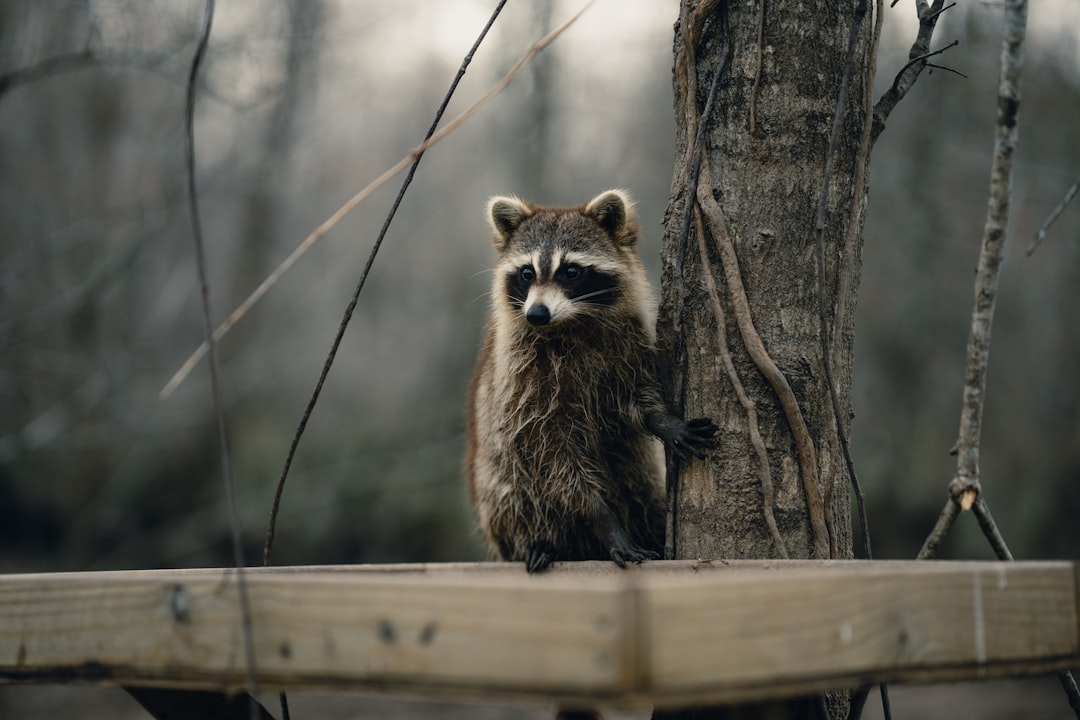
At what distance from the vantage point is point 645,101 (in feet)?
40.0

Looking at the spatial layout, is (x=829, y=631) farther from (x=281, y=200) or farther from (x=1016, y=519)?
(x=281, y=200)

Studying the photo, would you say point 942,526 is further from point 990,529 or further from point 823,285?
point 823,285

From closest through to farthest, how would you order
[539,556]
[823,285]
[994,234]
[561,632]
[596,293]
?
[561,632]
[994,234]
[823,285]
[539,556]
[596,293]

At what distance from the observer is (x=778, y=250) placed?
266 cm

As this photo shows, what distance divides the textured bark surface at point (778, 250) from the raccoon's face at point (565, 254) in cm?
107

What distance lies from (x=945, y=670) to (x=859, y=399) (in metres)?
10.0

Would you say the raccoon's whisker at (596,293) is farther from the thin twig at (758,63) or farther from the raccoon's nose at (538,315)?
the thin twig at (758,63)

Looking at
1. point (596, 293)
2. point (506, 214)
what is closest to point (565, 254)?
point (596, 293)

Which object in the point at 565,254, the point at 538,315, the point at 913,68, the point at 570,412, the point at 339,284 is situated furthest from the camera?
the point at 339,284

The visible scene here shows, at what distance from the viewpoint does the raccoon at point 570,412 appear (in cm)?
353

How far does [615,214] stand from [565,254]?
0.35 m

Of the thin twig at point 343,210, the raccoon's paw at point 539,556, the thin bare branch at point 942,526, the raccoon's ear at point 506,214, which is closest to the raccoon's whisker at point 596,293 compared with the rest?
the raccoon's ear at point 506,214

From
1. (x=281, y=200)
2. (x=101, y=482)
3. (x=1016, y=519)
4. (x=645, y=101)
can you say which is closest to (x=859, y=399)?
(x=1016, y=519)

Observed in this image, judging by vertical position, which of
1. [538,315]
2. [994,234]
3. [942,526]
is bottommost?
[942,526]
